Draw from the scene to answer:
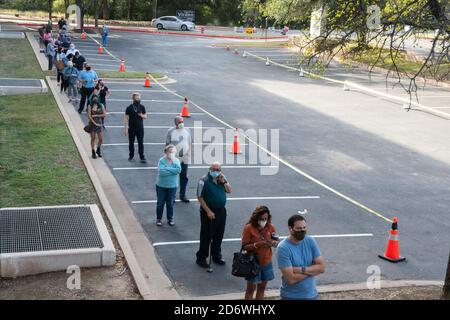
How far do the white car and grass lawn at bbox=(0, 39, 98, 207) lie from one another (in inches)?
1570

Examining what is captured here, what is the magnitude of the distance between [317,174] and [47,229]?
25.7ft

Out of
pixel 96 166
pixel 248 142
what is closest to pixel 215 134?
pixel 248 142

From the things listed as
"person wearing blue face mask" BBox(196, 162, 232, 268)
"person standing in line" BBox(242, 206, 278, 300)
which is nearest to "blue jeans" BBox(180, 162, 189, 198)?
"person wearing blue face mask" BBox(196, 162, 232, 268)

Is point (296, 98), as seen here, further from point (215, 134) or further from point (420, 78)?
point (420, 78)

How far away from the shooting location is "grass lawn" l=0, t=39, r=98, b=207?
12.5m

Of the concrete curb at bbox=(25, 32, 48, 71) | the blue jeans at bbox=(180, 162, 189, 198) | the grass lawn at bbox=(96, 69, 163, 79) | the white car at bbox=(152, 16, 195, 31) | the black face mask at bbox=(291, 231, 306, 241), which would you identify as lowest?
the blue jeans at bbox=(180, 162, 189, 198)

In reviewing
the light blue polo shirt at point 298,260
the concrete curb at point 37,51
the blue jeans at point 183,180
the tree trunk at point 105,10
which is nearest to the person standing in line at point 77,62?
the concrete curb at point 37,51

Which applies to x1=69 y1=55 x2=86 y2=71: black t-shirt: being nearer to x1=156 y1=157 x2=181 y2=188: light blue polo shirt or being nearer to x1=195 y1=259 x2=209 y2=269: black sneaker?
x1=156 y1=157 x2=181 y2=188: light blue polo shirt

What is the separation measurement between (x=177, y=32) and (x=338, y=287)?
171 ft

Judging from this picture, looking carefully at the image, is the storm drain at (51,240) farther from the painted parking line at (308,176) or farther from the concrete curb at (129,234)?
the painted parking line at (308,176)

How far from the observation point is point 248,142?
19.0m

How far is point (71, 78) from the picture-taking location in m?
22.4

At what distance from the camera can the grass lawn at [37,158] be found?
12.5 meters

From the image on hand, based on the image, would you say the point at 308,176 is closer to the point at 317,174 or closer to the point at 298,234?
the point at 317,174
